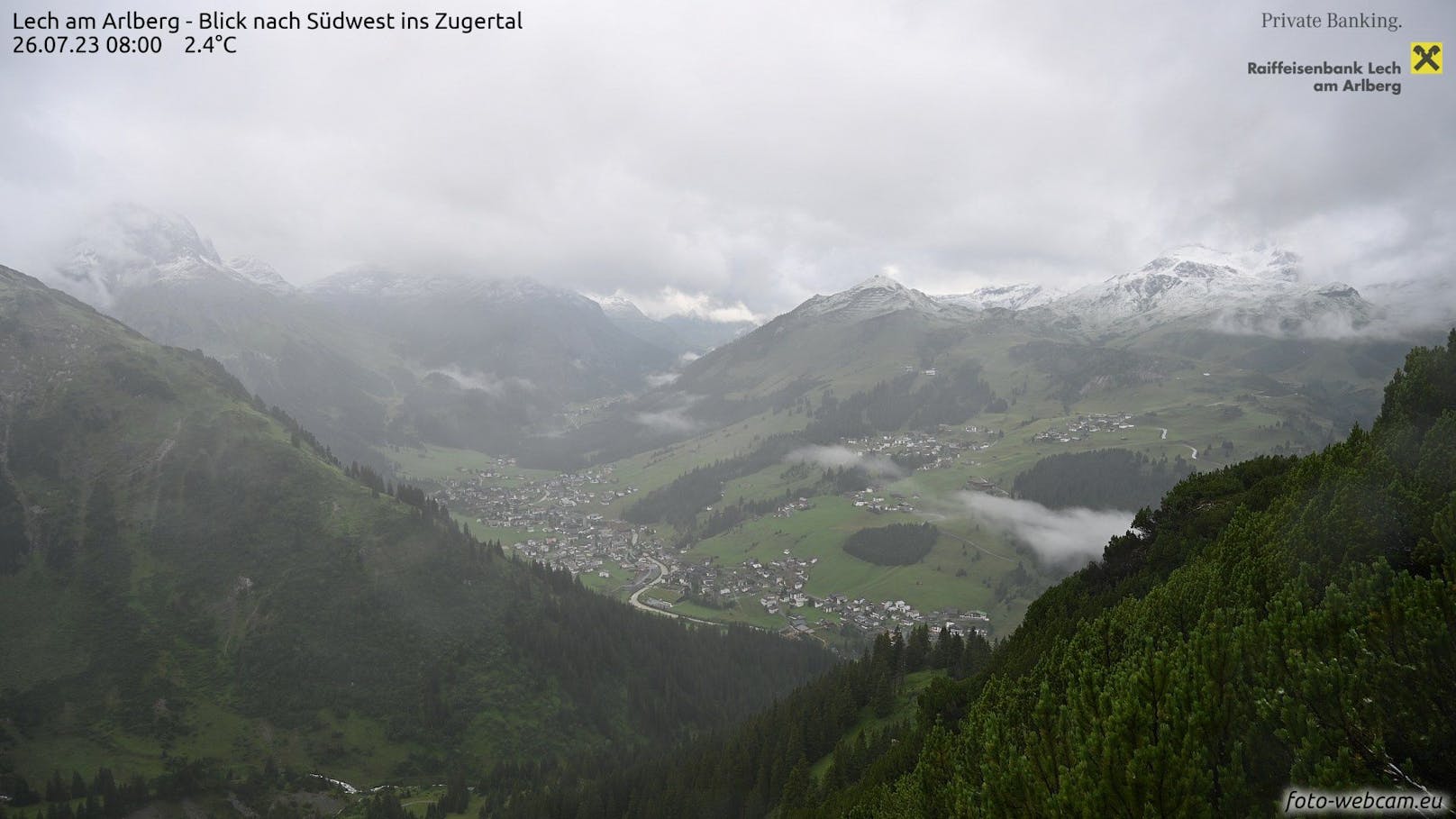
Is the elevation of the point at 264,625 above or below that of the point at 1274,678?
below

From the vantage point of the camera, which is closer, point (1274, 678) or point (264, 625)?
point (1274, 678)

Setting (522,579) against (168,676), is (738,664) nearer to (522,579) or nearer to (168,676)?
(522,579)

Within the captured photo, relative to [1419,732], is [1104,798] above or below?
below

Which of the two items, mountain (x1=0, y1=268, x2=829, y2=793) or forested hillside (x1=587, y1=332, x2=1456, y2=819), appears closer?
forested hillside (x1=587, y1=332, x2=1456, y2=819)

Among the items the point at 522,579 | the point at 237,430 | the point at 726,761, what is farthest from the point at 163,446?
the point at 726,761
